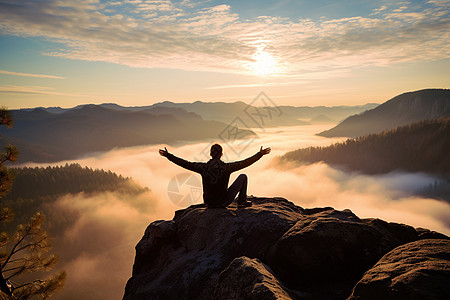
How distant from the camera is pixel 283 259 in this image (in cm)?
728

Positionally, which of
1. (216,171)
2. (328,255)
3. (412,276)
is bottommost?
(328,255)

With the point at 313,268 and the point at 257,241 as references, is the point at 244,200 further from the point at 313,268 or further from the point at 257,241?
the point at 313,268

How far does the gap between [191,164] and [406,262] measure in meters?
7.95

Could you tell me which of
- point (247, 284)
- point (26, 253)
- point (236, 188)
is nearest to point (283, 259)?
point (247, 284)

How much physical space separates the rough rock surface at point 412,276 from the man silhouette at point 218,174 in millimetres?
5867

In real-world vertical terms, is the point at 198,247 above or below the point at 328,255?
below

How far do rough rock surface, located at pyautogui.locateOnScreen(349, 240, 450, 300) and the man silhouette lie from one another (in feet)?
19.2

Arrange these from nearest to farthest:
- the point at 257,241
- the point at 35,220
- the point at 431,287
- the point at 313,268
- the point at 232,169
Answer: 1. the point at 431,287
2. the point at 313,268
3. the point at 257,241
4. the point at 232,169
5. the point at 35,220

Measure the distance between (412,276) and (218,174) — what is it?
23.7 feet

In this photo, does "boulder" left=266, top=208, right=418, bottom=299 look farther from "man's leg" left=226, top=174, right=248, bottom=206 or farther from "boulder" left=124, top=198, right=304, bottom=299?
"man's leg" left=226, top=174, right=248, bottom=206

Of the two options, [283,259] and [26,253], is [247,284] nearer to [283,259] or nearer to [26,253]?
[283,259]

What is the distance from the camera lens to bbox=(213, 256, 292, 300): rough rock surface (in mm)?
5031

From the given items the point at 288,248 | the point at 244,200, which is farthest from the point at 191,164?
the point at 288,248

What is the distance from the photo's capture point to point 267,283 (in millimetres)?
5301
